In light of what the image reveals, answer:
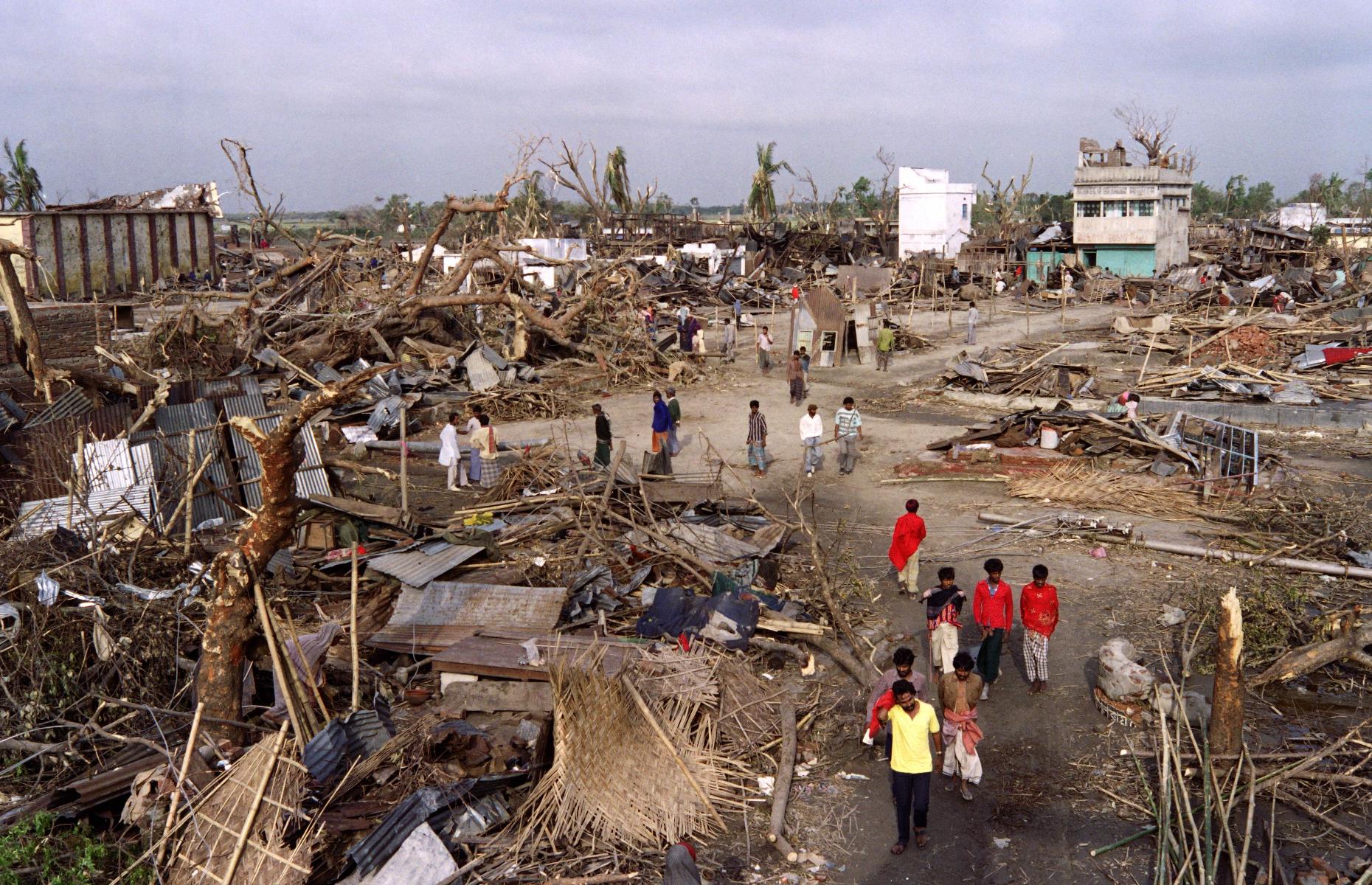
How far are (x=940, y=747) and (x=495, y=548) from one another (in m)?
4.94

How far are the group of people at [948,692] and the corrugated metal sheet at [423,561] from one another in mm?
4251

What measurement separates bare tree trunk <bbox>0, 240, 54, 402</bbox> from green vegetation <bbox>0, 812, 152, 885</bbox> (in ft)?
29.5

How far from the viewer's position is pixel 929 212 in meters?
53.1

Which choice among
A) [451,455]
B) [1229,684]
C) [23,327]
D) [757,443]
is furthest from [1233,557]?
[23,327]

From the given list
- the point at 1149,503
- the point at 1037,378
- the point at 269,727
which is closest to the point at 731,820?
the point at 269,727

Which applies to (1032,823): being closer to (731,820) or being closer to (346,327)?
(731,820)

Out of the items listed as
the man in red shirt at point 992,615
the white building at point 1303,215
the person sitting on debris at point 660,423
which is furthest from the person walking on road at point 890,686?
the white building at point 1303,215

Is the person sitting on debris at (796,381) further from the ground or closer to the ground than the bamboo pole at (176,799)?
further from the ground

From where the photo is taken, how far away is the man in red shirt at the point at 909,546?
9.81 metres

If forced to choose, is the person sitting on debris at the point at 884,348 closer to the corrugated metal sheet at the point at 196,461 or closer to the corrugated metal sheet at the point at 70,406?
the corrugated metal sheet at the point at 196,461

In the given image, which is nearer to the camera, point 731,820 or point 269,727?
point 731,820

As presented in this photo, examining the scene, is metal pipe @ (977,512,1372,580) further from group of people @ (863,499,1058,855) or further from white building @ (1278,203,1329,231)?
white building @ (1278,203,1329,231)

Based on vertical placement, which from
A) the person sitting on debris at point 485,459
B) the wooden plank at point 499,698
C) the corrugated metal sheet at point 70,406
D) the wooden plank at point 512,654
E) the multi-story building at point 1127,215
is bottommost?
the wooden plank at point 499,698

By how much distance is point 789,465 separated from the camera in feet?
51.1
